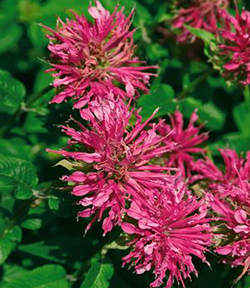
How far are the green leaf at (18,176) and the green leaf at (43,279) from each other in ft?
0.97

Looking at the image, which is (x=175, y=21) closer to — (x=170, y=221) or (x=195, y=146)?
(x=195, y=146)

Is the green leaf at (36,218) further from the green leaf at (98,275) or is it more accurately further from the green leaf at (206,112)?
the green leaf at (206,112)

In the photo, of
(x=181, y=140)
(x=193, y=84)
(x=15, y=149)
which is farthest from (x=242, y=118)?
(x=15, y=149)

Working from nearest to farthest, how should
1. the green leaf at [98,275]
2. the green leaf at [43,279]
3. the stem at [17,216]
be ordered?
the green leaf at [98,275] < the green leaf at [43,279] < the stem at [17,216]

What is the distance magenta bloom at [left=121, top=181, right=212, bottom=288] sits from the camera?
1443 mm

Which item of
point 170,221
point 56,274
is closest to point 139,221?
point 170,221

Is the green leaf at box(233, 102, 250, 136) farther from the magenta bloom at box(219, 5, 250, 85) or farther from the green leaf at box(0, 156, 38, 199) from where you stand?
the green leaf at box(0, 156, 38, 199)

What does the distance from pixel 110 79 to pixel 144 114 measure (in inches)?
7.3

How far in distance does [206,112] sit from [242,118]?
8.2 inches

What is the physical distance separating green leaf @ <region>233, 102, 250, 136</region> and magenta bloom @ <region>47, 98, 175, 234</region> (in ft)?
2.82

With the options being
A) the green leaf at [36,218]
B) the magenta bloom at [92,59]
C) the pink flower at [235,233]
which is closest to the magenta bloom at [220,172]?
the pink flower at [235,233]

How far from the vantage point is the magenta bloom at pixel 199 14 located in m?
2.07

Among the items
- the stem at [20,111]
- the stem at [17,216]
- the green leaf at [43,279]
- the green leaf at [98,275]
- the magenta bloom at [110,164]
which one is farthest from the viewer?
the stem at [20,111]

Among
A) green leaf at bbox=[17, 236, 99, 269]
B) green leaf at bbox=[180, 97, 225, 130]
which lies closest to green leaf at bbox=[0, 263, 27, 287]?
green leaf at bbox=[17, 236, 99, 269]
